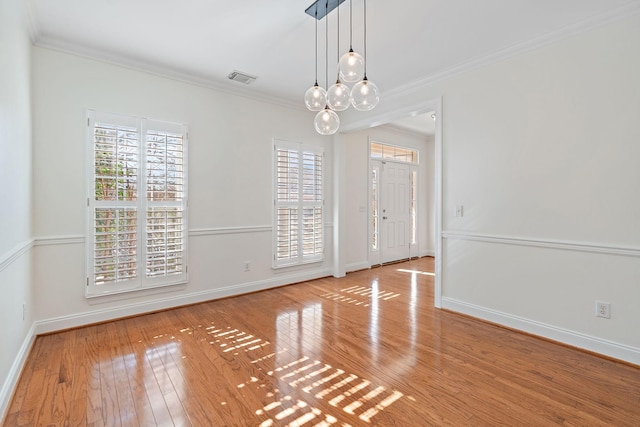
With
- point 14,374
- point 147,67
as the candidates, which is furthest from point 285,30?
point 14,374

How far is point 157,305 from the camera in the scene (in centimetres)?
356

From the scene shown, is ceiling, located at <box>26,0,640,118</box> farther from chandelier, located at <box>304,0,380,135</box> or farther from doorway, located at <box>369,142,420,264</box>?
doorway, located at <box>369,142,420,264</box>

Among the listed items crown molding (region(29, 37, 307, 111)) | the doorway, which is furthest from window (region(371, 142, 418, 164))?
crown molding (region(29, 37, 307, 111))

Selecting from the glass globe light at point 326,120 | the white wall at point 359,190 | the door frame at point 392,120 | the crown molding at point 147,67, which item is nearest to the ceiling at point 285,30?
the crown molding at point 147,67

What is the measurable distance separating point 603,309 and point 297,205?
3.60m

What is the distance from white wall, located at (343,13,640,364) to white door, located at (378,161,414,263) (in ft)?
8.40

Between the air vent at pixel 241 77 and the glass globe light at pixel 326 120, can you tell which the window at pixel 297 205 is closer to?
the air vent at pixel 241 77

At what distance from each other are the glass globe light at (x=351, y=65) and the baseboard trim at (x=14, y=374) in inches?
115

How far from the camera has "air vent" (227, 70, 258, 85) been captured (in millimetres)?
3670

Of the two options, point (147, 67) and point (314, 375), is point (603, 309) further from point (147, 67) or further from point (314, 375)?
point (147, 67)

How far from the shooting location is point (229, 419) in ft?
5.89

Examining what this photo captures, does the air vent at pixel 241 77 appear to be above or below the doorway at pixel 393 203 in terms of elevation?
above

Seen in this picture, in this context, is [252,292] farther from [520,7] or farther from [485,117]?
[520,7]

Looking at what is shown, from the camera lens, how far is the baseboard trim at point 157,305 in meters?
2.98
